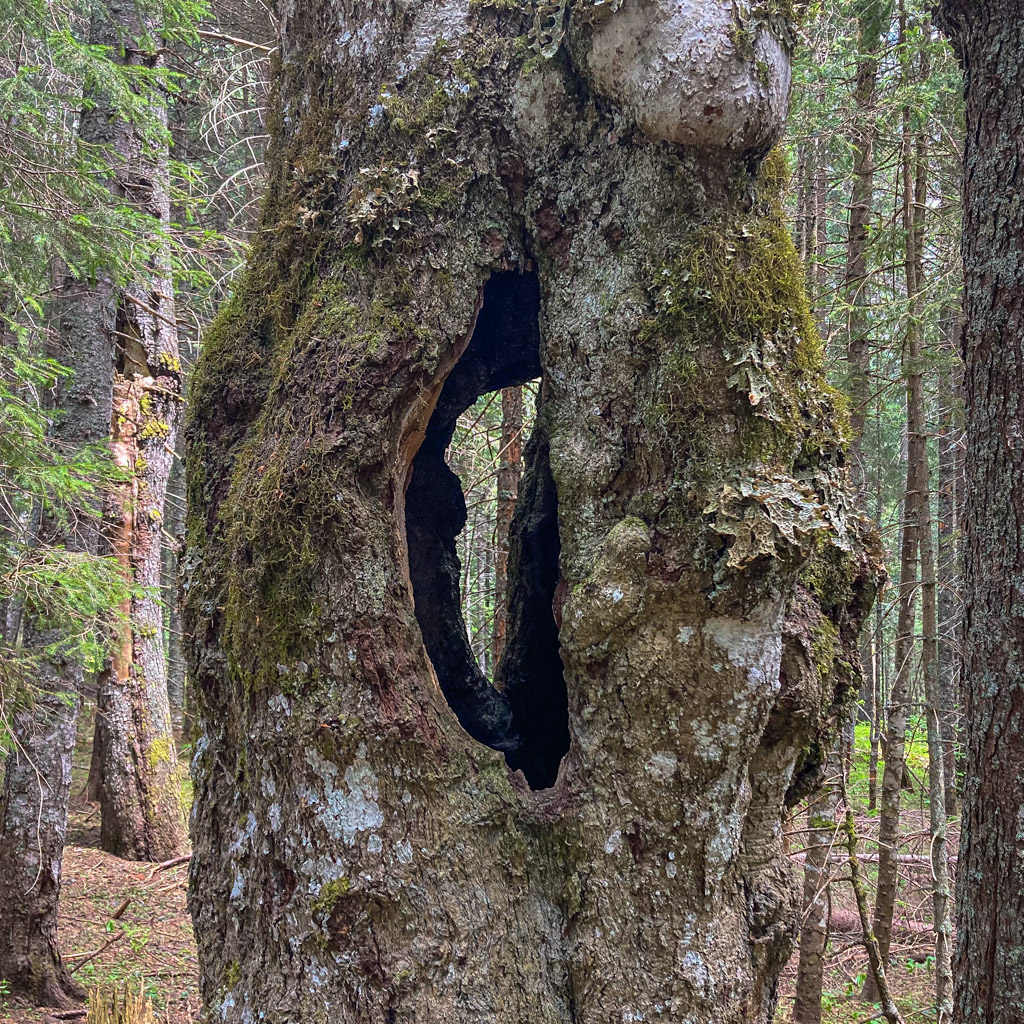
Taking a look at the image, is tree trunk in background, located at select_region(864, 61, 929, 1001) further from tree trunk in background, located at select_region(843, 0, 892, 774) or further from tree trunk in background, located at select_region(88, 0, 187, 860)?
tree trunk in background, located at select_region(88, 0, 187, 860)

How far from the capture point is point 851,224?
7.32 m

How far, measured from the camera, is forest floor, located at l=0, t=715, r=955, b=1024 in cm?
600

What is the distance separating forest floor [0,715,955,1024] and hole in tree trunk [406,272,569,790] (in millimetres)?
3496

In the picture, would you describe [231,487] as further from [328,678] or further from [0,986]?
[0,986]

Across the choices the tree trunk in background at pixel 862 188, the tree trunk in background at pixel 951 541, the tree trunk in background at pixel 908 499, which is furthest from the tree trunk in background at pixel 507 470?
the tree trunk in background at pixel 951 541

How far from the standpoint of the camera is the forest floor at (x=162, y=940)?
236 inches

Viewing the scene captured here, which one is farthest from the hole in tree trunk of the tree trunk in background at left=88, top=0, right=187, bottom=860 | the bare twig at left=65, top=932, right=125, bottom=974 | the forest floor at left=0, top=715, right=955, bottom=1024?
the tree trunk in background at left=88, top=0, right=187, bottom=860

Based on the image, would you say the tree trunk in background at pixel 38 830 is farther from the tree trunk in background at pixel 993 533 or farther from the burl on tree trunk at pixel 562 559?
the tree trunk in background at pixel 993 533

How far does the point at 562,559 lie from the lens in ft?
7.84

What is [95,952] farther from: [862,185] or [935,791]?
[862,185]

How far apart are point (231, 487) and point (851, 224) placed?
688 cm

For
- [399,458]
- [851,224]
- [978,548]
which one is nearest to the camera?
[399,458]

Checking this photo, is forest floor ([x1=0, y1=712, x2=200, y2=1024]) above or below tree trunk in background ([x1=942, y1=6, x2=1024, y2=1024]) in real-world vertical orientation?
below

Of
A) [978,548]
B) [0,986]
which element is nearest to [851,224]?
[978,548]
